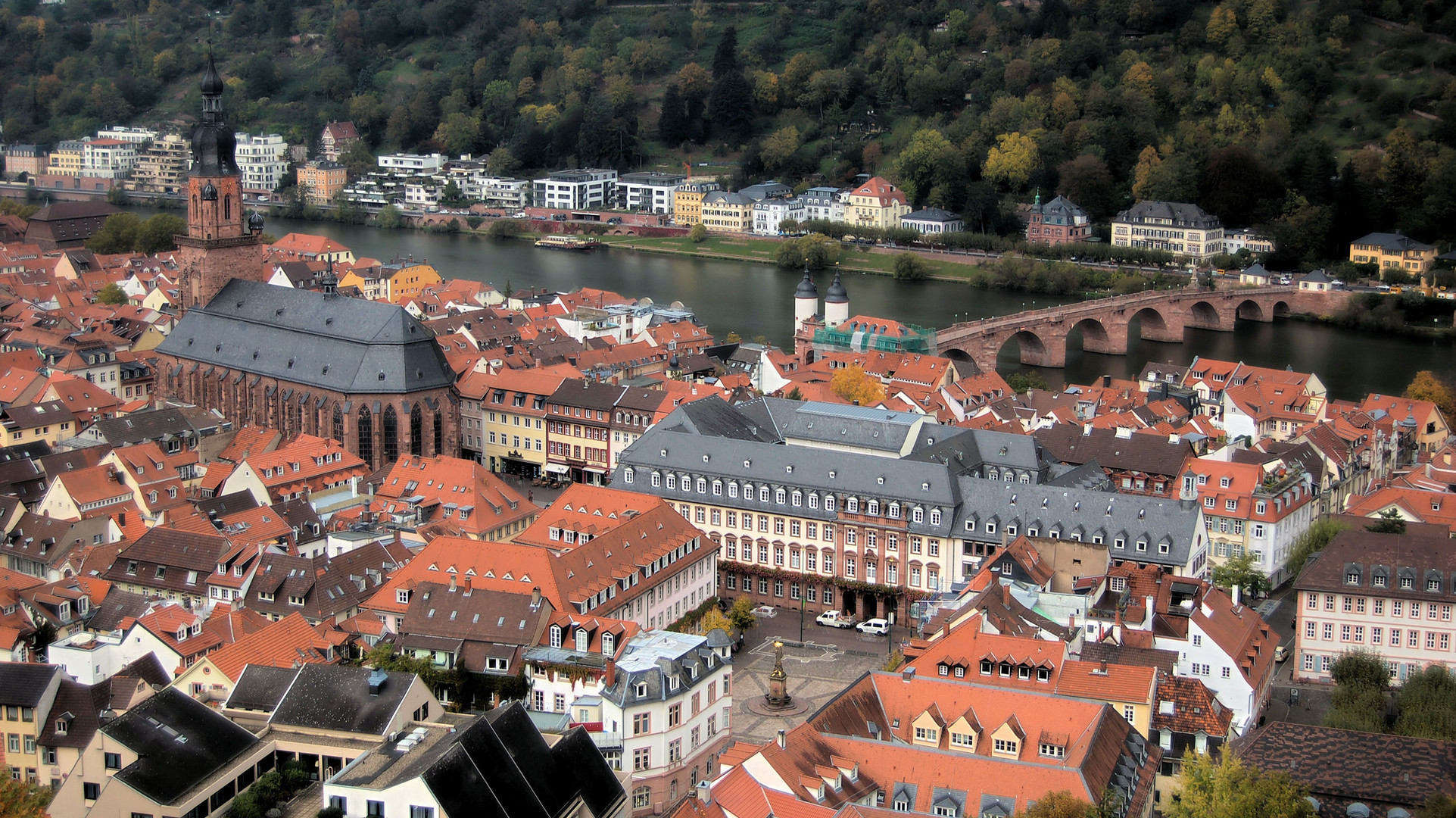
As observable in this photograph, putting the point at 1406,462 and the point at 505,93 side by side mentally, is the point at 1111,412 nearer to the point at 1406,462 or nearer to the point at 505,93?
the point at 1406,462

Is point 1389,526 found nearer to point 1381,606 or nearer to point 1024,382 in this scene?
point 1381,606

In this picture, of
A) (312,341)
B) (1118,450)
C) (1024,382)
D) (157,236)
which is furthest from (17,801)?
(157,236)

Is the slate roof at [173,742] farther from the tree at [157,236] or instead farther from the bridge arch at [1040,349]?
the tree at [157,236]

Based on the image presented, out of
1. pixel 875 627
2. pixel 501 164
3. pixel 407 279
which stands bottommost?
pixel 875 627

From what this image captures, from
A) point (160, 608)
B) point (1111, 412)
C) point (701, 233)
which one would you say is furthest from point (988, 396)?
point (701, 233)

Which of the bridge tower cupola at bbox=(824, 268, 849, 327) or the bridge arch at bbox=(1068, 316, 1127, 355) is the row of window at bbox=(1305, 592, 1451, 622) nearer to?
the bridge tower cupola at bbox=(824, 268, 849, 327)

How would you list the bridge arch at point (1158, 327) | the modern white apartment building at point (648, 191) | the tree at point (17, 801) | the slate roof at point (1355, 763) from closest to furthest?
1. the tree at point (17, 801)
2. the slate roof at point (1355, 763)
3. the bridge arch at point (1158, 327)
4. the modern white apartment building at point (648, 191)

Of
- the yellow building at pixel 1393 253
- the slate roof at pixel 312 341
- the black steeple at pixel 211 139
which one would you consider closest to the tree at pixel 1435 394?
the slate roof at pixel 312 341
